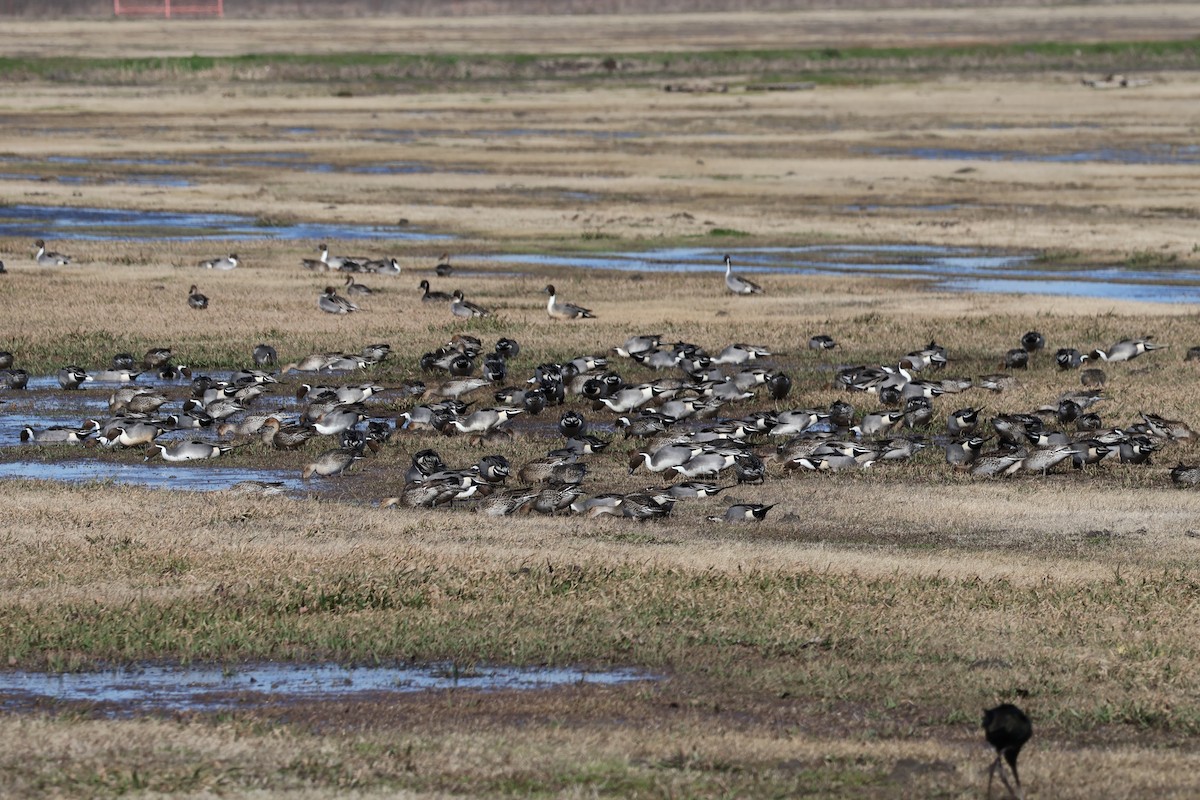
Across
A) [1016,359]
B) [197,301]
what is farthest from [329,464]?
[197,301]

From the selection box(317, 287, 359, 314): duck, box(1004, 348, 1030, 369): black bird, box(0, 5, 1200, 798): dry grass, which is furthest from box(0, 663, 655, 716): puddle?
box(317, 287, 359, 314): duck

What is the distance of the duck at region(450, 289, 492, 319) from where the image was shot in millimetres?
28156

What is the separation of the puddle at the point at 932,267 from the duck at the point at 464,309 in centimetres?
601

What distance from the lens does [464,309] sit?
2817 centimetres

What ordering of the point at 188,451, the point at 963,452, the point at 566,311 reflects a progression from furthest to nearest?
the point at 566,311
the point at 188,451
the point at 963,452

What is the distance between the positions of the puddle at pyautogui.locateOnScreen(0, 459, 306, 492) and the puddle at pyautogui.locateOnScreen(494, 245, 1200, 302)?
1641 centimetres

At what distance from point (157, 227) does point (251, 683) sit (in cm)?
3095

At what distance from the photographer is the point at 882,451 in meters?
18.6

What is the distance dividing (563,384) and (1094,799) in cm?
1319

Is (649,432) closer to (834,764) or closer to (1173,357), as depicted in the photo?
(1173,357)

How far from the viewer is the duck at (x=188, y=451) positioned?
61.9 feet

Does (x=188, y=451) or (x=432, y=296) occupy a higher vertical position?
(x=188, y=451)

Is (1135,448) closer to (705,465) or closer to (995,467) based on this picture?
(995,467)

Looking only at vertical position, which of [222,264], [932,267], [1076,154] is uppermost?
[222,264]
